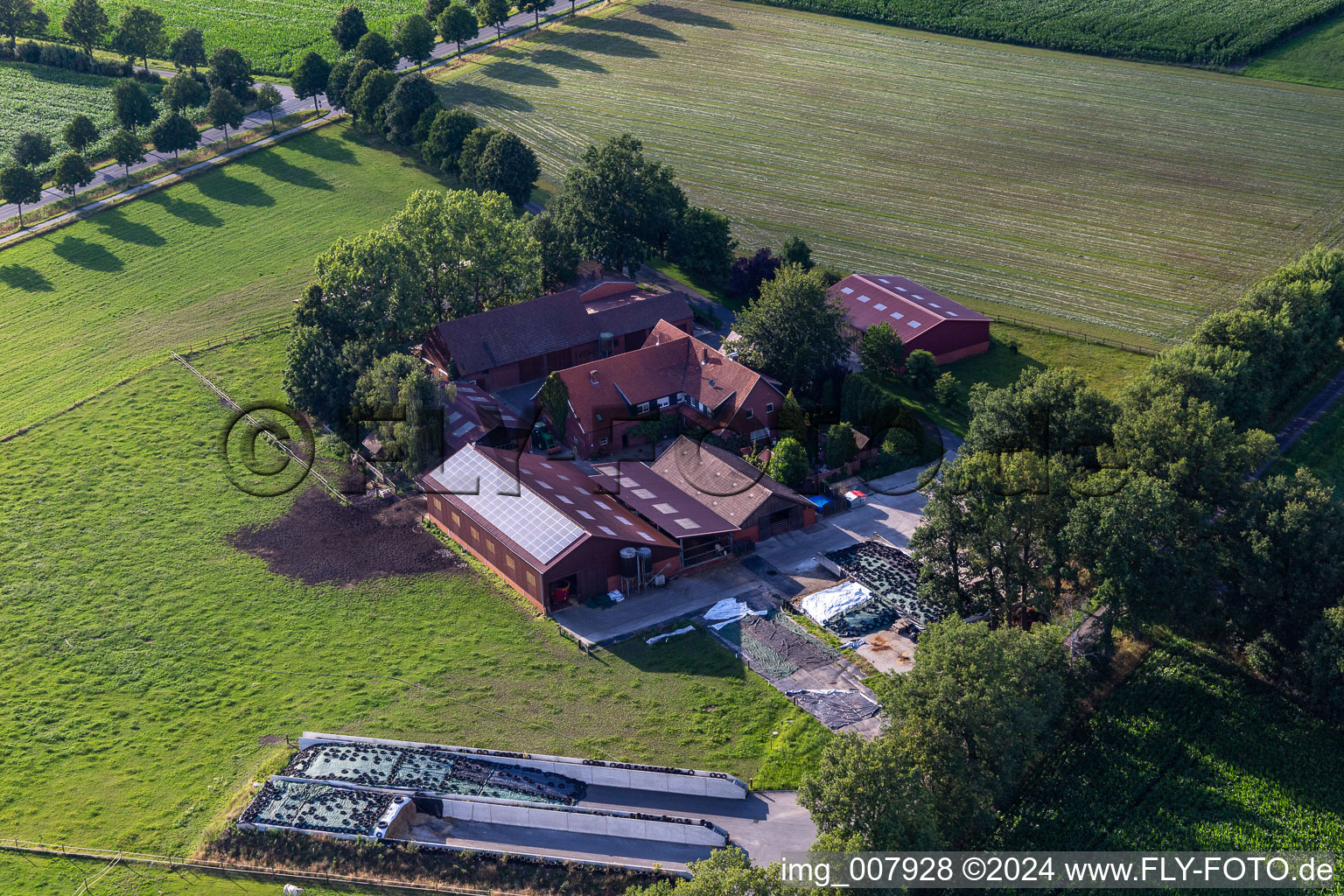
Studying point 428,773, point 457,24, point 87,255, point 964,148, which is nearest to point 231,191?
point 87,255

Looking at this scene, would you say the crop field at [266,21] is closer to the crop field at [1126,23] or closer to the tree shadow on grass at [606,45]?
the tree shadow on grass at [606,45]

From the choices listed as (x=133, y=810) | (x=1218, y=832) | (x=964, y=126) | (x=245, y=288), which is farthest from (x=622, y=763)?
(x=964, y=126)

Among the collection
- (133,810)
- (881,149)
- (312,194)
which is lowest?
(133,810)

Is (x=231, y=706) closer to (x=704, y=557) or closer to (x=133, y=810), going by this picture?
(x=133, y=810)

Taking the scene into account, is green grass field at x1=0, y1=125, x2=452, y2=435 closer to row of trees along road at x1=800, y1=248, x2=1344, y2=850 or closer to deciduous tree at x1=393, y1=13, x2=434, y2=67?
deciduous tree at x1=393, y1=13, x2=434, y2=67

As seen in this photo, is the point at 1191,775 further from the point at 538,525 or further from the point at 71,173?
the point at 71,173

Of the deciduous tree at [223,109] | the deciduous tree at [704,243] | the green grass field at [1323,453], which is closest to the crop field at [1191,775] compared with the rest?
the green grass field at [1323,453]
